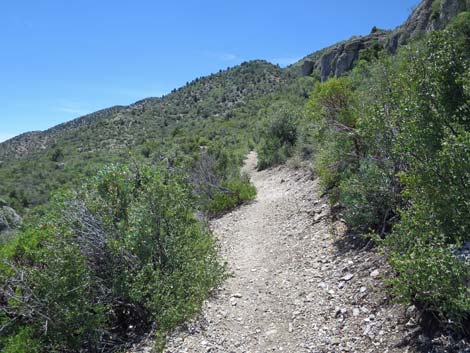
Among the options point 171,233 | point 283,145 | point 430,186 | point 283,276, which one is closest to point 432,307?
point 430,186

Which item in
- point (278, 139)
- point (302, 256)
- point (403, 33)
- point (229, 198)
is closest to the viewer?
point (302, 256)

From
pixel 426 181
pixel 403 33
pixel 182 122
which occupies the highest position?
pixel 182 122

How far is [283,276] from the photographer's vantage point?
643 cm

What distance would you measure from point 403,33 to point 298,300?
2409cm

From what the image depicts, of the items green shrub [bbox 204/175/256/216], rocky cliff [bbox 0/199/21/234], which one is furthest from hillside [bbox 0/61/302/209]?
green shrub [bbox 204/175/256/216]

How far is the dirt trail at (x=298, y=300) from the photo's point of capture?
4.38 m

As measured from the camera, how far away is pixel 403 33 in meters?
24.3

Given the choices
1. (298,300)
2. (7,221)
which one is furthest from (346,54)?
(298,300)

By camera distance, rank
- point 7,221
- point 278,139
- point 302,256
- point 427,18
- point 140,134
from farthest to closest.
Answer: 1. point 140,134
2. point 427,18
3. point 278,139
4. point 7,221
5. point 302,256

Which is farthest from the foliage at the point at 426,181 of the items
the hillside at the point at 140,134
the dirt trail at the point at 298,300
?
the hillside at the point at 140,134

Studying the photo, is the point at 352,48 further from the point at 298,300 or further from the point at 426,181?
the point at 426,181

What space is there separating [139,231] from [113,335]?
56.2 inches

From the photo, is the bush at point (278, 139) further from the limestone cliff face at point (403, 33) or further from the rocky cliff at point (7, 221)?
the rocky cliff at point (7, 221)

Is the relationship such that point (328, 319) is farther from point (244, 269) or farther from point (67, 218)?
point (67, 218)
